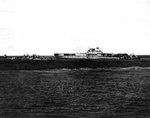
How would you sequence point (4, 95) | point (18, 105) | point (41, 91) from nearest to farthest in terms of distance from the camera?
1. point (18, 105)
2. point (4, 95)
3. point (41, 91)

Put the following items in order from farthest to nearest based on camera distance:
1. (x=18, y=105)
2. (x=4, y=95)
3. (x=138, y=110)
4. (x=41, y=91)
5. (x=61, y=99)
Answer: (x=41, y=91)
(x=4, y=95)
(x=61, y=99)
(x=18, y=105)
(x=138, y=110)

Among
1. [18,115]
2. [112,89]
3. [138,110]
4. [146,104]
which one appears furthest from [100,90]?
[18,115]

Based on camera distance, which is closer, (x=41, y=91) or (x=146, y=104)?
(x=146, y=104)

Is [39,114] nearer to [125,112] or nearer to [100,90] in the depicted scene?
[125,112]

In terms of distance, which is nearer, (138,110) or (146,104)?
(138,110)

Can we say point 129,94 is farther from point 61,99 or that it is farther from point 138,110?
point 138,110

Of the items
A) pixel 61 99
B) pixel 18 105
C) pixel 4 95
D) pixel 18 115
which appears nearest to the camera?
pixel 18 115

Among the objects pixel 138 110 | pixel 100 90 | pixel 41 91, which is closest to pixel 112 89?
pixel 100 90

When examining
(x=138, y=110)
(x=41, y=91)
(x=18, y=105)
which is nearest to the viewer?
(x=138, y=110)
